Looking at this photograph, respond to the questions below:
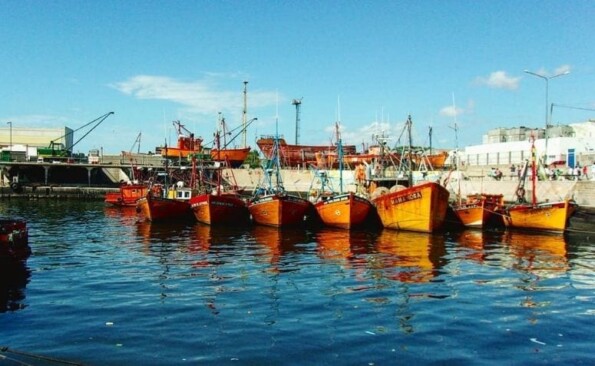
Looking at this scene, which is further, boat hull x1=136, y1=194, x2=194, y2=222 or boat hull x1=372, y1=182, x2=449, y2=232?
boat hull x1=136, y1=194, x2=194, y2=222

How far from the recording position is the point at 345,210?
121 feet

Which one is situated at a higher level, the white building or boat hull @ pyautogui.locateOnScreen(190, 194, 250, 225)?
the white building

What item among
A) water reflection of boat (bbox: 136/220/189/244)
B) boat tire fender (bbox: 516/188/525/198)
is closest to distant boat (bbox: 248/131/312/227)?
water reflection of boat (bbox: 136/220/189/244)

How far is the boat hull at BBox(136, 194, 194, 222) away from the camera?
42094 millimetres

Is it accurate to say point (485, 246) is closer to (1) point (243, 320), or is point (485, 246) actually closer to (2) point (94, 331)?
(1) point (243, 320)

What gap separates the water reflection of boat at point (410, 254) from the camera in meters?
20.0

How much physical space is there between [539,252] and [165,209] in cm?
2798

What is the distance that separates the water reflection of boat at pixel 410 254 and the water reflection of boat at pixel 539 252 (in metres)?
3.63

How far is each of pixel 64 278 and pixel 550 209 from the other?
29.8 m

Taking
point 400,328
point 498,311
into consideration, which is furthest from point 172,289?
point 498,311

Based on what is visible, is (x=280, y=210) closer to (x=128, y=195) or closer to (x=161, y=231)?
(x=161, y=231)

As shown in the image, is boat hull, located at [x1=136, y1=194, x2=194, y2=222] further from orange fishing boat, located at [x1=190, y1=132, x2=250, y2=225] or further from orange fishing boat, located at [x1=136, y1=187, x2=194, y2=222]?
orange fishing boat, located at [x1=190, y1=132, x2=250, y2=225]

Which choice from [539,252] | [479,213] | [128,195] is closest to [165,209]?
[128,195]

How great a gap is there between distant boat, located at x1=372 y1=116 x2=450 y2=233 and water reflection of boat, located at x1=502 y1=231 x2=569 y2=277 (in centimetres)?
438
